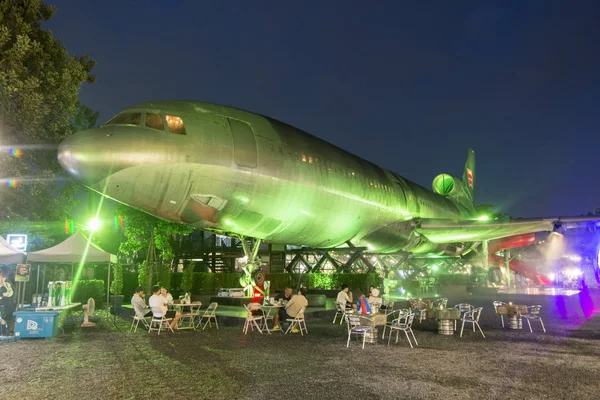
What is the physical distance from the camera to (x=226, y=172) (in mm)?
12102

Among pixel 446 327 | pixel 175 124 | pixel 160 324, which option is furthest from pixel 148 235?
pixel 446 327

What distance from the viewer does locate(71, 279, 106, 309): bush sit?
83.4ft

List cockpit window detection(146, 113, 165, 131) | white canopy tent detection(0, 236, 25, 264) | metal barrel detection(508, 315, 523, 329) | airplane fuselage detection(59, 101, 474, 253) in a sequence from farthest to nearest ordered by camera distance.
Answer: metal barrel detection(508, 315, 523, 329)
white canopy tent detection(0, 236, 25, 264)
cockpit window detection(146, 113, 165, 131)
airplane fuselage detection(59, 101, 474, 253)

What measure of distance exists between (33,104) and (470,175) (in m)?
33.4

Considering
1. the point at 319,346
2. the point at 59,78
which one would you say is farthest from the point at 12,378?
the point at 59,78

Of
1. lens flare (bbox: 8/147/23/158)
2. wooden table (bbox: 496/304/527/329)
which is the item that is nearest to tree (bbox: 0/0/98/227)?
lens flare (bbox: 8/147/23/158)

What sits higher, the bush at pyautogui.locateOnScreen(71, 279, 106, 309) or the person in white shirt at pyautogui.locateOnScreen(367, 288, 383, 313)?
the person in white shirt at pyautogui.locateOnScreen(367, 288, 383, 313)

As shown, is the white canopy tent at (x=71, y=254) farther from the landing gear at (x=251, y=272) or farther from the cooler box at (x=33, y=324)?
the landing gear at (x=251, y=272)

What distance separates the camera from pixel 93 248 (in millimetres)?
15766

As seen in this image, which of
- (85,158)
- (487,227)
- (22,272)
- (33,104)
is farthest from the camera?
(487,227)

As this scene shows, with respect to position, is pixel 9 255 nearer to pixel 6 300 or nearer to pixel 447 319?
pixel 6 300

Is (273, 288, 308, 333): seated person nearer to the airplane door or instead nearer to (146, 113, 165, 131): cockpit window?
the airplane door

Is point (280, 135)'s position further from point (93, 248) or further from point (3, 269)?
point (3, 269)

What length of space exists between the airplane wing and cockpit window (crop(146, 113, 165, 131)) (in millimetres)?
15307
